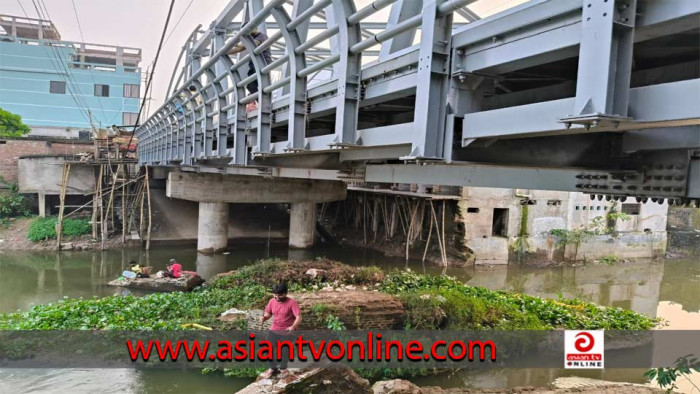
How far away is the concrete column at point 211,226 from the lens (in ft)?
63.5

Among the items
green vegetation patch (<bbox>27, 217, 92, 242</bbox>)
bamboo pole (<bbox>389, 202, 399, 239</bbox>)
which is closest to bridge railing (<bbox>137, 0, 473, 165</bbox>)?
bamboo pole (<bbox>389, 202, 399, 239</bbox>)

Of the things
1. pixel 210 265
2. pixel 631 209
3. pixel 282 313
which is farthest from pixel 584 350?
pixel 631 209

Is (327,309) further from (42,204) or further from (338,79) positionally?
(42,204)

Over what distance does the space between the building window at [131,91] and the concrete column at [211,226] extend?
24396 mm

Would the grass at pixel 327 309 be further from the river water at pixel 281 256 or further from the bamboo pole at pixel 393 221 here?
the bamboo pole at pixel 393 221

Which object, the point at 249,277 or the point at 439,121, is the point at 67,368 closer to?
the point at 249,277

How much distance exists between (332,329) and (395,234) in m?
14.3

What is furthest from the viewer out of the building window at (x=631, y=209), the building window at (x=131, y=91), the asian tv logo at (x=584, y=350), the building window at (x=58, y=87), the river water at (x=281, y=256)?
the building window at (x=131, y=91)

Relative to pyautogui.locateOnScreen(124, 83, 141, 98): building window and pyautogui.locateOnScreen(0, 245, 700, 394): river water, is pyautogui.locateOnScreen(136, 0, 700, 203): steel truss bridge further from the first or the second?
pyautogui.locateOnScreen(124, 83, 141, 98): building window

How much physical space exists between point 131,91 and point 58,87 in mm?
5166

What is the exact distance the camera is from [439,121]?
361cm

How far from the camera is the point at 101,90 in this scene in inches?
1486

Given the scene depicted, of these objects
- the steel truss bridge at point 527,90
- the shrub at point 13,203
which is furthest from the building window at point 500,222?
the shrub at point 13,203

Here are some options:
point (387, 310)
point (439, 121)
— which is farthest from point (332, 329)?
point (439, 121)
